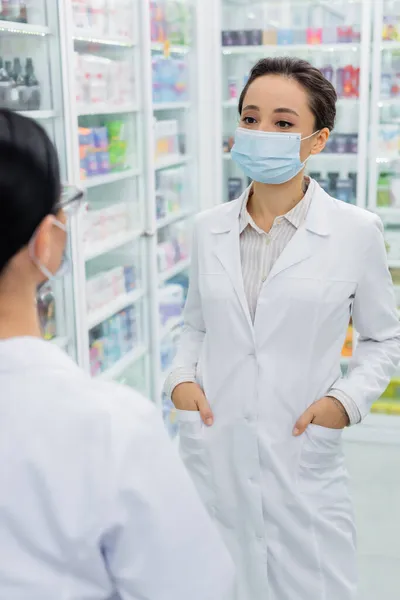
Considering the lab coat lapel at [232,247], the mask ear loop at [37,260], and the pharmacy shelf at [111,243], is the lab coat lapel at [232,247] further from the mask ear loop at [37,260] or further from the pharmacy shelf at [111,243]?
the pharmacy shelf at [111,243]

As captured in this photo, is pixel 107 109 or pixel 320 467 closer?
pixel 320 467

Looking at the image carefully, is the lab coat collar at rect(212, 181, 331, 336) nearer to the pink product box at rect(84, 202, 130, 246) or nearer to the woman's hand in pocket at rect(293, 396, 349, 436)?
the woman's hand in pocket at rect(293, 396, 349, 436)

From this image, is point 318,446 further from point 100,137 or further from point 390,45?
point 390,45

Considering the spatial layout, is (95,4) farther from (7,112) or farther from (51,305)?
(7,112)

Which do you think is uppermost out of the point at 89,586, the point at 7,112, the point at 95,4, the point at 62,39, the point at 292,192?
the point at 95,4

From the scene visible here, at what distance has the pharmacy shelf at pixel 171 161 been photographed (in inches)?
166

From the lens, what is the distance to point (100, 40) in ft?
11.2

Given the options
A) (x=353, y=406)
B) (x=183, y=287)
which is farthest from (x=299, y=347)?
(x=183, y=287)

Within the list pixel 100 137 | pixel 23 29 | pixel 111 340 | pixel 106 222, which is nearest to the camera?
pixel 23 29

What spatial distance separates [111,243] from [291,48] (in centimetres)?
188

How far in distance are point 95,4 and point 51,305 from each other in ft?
4.81

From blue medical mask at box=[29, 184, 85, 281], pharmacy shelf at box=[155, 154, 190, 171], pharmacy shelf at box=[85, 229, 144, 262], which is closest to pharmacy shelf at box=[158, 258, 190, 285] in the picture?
pharmacy shelf at box=[85, 229, 144, 262]

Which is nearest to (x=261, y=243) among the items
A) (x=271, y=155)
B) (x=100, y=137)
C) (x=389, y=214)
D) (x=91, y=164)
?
(x=271, y=155)

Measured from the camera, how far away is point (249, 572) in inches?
75.0
